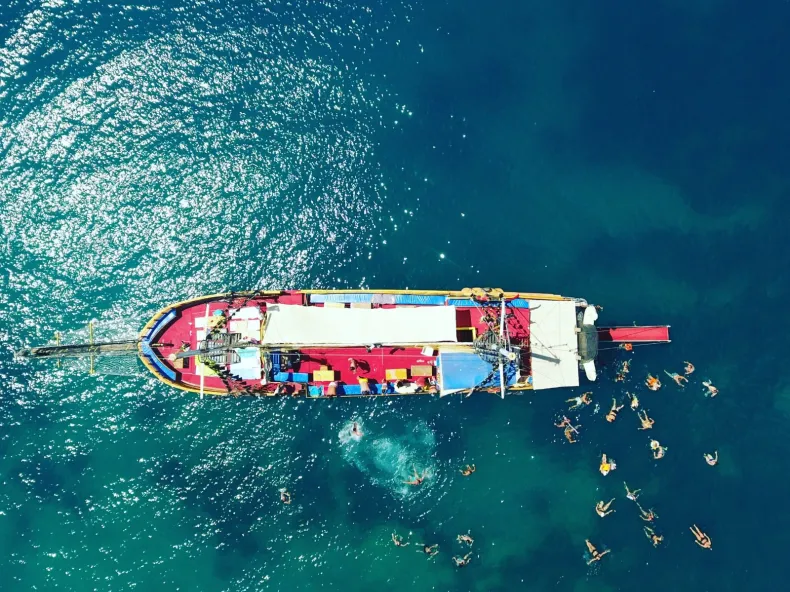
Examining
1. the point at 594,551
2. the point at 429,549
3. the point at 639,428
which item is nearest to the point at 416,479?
the point at 429,549

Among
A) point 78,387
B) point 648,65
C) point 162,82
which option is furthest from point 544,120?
point 78,387

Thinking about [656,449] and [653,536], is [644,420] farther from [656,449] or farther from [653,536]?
[653,536]

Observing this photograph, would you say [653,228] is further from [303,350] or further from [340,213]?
[303,350]

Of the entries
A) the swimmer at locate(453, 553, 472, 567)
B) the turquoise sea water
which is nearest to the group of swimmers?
the turquoise sea water

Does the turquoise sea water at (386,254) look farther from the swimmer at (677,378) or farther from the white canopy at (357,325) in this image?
the white canopy at (357,325)

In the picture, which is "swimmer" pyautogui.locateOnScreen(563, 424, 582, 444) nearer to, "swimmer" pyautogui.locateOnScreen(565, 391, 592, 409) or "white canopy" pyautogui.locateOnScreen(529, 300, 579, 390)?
"swimmer" pyautogui.locateOnScreen(565, 391, 592, 409)

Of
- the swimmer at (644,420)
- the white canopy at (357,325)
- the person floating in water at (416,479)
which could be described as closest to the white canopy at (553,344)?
the white canopy at (357,325)
